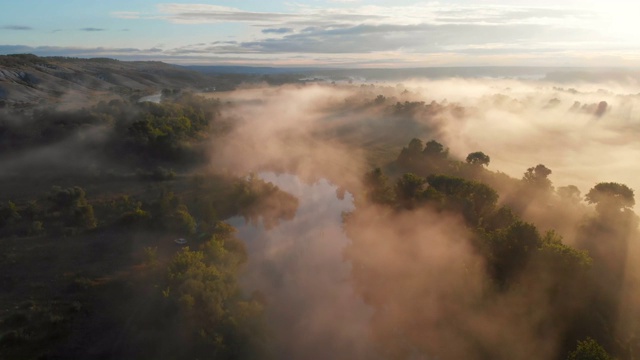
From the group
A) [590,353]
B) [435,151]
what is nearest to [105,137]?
[435,151]

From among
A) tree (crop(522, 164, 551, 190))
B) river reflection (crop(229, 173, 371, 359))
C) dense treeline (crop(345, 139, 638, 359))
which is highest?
tree (crop(522, 164, 551, 190))

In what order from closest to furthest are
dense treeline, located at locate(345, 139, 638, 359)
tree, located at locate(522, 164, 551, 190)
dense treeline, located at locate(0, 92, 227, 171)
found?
dense treeline, located at locate(345, 139, 638, 359), tree, located at locate(522, 164, 551, 190), dense treeline, located at locate(0, 92, 227, 171)

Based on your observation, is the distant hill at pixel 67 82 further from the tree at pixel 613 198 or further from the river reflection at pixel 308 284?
the tree at pixel 613 198

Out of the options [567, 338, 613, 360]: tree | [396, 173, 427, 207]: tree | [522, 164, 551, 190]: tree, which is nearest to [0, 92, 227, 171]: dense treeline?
[396, 173, 427, 207]: tree

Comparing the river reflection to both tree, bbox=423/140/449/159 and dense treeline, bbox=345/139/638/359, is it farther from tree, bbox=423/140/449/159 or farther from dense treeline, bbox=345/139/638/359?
tree, bbox=423/140/449/159

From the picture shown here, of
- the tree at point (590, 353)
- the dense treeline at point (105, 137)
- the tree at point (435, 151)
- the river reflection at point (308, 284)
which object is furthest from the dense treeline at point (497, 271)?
the dense treeline at point (105, 137)

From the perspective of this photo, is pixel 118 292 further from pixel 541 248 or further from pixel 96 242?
pixel 541 248

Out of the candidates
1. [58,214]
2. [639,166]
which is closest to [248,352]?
[58,214]
